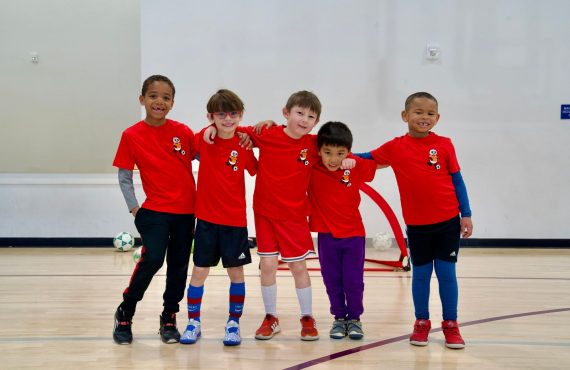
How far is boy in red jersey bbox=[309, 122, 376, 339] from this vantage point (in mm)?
3621

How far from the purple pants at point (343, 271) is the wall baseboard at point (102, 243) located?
425cm

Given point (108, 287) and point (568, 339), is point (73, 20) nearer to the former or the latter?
point (108, 287)

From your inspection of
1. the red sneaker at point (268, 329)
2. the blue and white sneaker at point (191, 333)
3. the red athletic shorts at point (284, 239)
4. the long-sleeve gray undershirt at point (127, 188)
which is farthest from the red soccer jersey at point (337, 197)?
the long-sleeve gray undershirt at point (127, 188)

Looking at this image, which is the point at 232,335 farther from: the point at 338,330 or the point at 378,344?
the point at 378,344

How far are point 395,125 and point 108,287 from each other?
3.86 m

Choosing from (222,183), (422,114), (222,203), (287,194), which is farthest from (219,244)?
(422,114)

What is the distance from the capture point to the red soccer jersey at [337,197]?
3662 millimetres

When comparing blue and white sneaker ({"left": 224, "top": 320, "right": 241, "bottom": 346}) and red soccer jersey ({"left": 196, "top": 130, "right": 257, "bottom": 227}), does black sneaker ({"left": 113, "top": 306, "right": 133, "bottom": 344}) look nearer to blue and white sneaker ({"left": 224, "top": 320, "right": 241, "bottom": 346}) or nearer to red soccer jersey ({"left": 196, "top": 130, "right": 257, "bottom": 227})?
blue and white sneaker ({"left": 224, "top": 320, "right": 241, "bottom": 346})

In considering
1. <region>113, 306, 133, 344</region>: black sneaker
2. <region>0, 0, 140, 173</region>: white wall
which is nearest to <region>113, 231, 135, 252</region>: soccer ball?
<region>0, 0, 140, 173</region>: white wall

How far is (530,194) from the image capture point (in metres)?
7.55

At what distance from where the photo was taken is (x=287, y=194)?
360 cm

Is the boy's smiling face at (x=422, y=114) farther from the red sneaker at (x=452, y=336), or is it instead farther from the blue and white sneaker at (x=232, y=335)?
the blue and white sneaker at (x=232, y=335)

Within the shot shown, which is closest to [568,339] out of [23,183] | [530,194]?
[530,194]

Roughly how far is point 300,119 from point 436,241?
0.98 m
